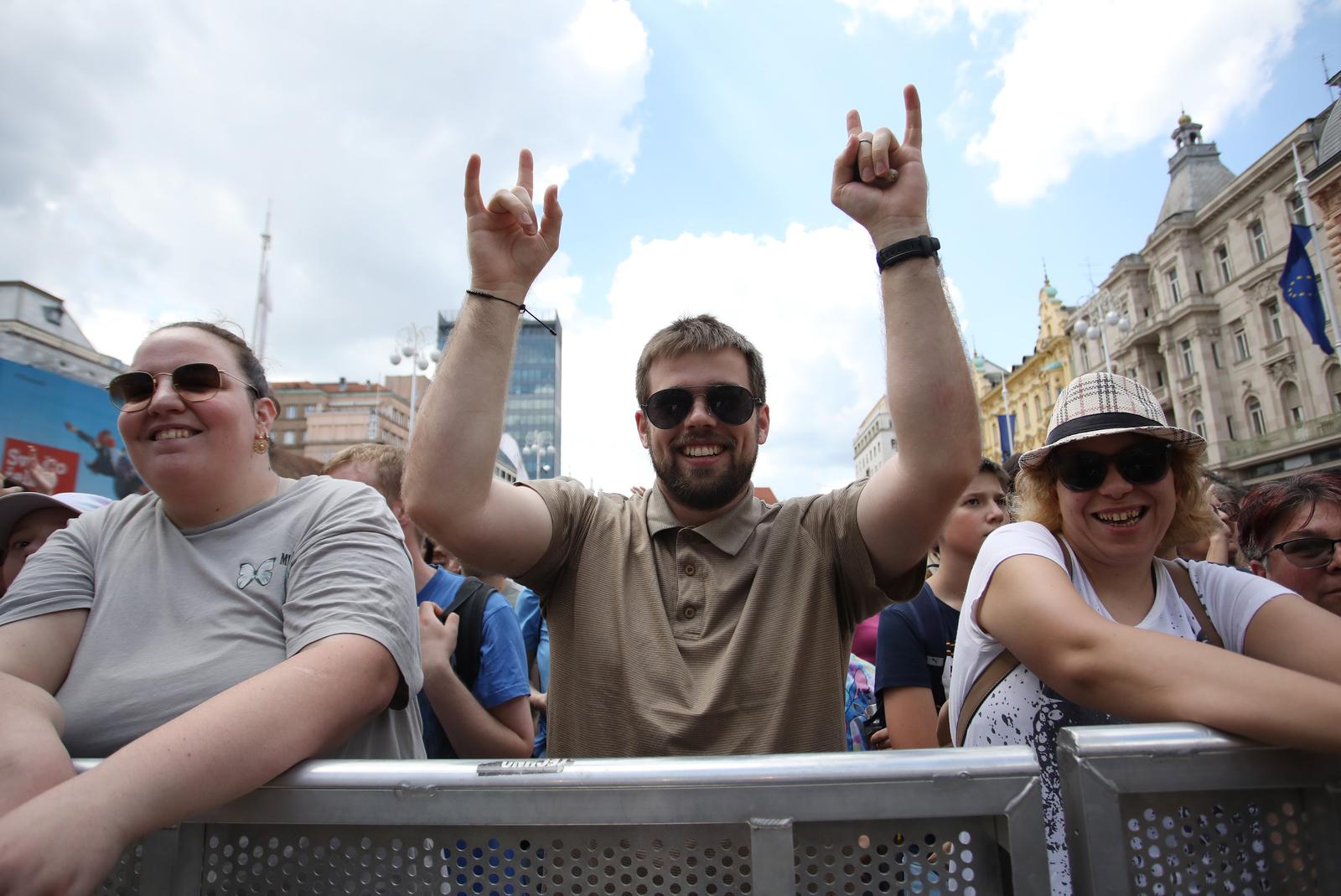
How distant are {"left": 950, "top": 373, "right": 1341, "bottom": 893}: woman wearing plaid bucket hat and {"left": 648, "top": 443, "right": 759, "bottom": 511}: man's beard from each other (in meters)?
0.65

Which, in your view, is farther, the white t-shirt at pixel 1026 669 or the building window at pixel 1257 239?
the building window at pixel 1257 239

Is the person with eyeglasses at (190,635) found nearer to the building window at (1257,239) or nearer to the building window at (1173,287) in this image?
the building window at (1257,239)

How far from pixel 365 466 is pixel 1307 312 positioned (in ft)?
66.4

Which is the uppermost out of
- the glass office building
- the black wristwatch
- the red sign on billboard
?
the glass office building

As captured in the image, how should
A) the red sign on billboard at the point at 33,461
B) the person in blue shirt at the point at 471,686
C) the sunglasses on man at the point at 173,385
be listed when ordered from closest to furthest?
the sunglasses on man at the point at 173,385 < the person in blue shirt at the point at 471,686 < the red sign on billboard at the point at 33,461

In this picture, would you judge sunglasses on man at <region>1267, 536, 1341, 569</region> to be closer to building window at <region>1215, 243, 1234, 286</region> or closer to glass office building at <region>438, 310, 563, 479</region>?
building window at <region>1215, 243, 1234, 286</region>

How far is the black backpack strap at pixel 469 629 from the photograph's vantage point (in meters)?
2.47

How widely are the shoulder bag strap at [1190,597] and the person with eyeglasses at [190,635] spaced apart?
1.79m

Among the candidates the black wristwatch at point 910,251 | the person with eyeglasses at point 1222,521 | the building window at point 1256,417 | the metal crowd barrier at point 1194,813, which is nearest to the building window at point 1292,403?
the building window at point 1256,417

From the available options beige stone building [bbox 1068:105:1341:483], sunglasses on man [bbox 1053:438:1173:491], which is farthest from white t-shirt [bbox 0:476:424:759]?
beige stone building [bbox 1068:105:1341:483]

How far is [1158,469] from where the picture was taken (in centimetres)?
176

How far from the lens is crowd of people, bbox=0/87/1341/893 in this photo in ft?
3.88

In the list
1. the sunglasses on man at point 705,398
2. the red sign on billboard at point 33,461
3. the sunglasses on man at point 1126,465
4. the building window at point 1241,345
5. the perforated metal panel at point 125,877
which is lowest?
the perforated metal panel at point 125,877

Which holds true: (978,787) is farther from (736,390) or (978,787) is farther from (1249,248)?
(1249,248)
